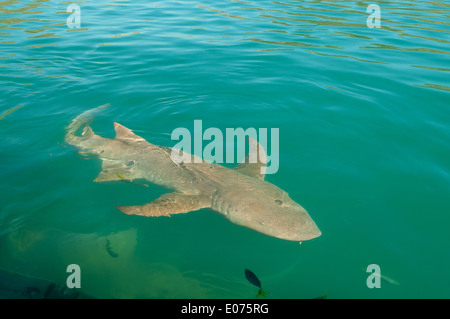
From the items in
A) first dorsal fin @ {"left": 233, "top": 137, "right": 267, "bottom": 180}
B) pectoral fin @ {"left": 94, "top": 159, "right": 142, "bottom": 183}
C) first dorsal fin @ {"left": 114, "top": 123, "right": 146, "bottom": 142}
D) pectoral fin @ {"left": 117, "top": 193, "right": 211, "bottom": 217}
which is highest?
first dorsal fin @ {"left": 114, "top": 123, "right": 146, "bottom": 142}

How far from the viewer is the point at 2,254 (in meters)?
5.55

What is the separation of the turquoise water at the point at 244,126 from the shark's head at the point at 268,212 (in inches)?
12.8

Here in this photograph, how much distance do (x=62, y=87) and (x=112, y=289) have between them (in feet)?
27.8

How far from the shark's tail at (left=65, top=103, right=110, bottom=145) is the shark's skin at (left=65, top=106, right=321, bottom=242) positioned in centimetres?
3

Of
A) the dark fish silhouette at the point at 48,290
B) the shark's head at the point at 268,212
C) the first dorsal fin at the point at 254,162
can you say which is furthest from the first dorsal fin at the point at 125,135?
the dark fish silhouette at the point at 48,290

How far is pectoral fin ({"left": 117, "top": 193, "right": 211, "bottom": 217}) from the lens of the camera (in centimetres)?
597

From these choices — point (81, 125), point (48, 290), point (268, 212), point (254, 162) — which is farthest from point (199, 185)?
point (81, 125)

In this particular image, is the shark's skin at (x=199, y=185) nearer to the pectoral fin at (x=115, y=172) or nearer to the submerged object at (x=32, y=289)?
the pectoral fin at (x=115, y=172)

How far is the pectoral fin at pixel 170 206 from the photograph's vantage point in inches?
235

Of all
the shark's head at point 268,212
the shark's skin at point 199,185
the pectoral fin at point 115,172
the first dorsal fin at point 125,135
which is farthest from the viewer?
the first dorsal fin at point 125,135

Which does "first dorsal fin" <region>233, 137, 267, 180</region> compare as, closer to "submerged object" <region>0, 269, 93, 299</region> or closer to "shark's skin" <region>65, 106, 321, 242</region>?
"shark's skin" <region>65, 106, 321, 242</region>

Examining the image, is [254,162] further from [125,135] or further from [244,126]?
[125,135]

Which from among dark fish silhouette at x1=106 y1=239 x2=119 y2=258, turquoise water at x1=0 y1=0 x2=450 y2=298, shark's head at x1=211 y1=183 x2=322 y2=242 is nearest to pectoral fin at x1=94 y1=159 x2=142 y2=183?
turquoise water at x1=0 y1=0 x2=450 y2=298
